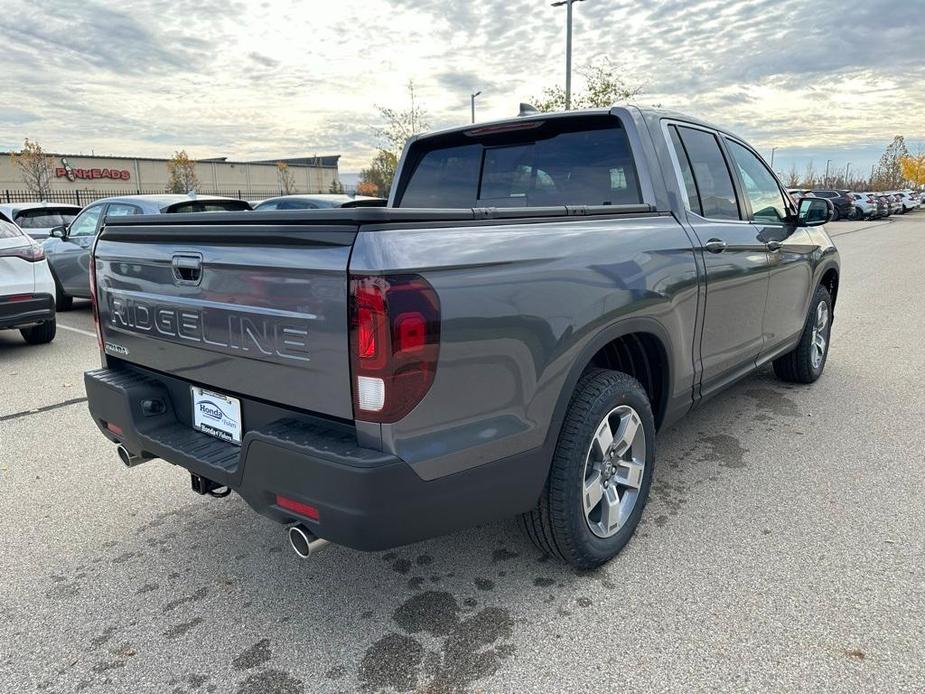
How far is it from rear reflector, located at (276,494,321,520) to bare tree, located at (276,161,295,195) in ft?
203

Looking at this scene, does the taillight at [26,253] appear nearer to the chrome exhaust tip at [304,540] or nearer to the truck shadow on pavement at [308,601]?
the truck shadow on pavement at [308,601]

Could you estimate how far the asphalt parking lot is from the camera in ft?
7.16

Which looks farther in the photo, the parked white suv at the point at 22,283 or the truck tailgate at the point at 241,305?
the parked white suv at the point at 22,283

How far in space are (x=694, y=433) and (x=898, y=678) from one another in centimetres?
224

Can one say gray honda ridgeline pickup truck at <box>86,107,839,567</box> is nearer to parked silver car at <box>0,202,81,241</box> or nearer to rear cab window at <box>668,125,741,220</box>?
rear cab window at <box>668,125,741,220</box>

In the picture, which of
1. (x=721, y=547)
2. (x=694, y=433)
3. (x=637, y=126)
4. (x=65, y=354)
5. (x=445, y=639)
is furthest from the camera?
(x=65, y=354)

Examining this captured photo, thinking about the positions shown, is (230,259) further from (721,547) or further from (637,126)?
(721,547)

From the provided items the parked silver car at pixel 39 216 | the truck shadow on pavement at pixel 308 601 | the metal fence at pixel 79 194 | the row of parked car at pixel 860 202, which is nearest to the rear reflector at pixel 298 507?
the truck shadow on pavement at pixel 308 601

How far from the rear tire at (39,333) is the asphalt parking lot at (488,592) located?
11.9 ft

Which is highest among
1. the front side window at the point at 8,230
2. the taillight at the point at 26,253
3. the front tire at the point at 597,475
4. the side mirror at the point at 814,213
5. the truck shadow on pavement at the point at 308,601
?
the side mirror at the point at 814,213

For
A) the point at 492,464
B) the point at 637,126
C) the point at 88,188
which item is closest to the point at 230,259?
the point at 492,464

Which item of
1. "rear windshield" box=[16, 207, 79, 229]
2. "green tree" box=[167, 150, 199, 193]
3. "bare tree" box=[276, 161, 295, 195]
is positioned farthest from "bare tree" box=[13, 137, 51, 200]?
"rear windshield" box=[16, 207, 79, 229]

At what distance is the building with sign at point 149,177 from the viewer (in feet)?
156

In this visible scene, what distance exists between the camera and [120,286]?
2.75m
